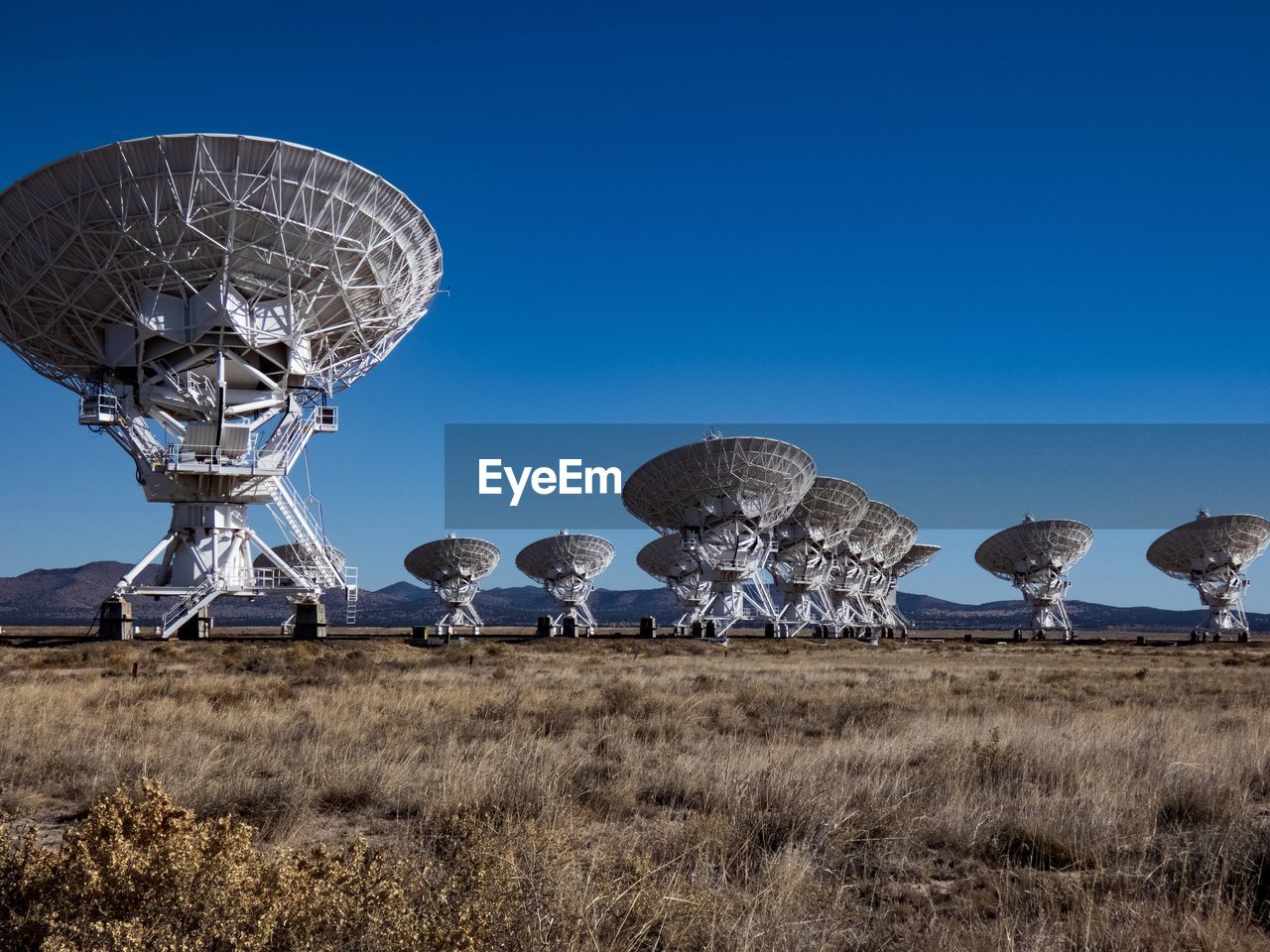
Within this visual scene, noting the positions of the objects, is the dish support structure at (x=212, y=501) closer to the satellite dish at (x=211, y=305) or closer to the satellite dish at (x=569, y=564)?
the satellite dish at (x=211, y=305)

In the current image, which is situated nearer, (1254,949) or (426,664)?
(1254,949)

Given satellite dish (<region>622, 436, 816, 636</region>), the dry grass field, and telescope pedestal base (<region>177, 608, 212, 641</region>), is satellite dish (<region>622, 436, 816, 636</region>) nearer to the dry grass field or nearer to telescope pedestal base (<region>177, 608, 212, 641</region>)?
telescope pedestal base (<region>177, 608, 212, 641</region>)

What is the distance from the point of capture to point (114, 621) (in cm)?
3400

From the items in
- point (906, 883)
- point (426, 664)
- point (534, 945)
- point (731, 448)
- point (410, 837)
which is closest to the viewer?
point (534, 945)

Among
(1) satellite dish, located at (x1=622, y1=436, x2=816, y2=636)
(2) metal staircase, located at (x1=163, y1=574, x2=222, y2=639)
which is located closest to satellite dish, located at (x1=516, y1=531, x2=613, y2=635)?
(1) satellite dish, located at (x1=622, y1=436, x2=816, y2=636)

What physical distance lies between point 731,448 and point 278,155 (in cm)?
2783

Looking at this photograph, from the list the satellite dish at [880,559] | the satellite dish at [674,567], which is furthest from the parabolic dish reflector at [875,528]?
the satellite dish at [674,567]

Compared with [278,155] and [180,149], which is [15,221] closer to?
[180,149]

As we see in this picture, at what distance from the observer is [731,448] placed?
5019 cm

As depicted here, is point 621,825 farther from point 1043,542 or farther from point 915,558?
point 915,558

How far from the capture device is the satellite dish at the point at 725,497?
50531 mm

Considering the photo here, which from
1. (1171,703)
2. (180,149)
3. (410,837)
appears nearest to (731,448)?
(180,149)

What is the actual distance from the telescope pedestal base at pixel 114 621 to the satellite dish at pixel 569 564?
42171 millimetres

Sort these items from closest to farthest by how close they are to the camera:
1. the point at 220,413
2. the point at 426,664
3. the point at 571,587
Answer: the point at 426,664 < the point at 220,413 < the point at 571,587
